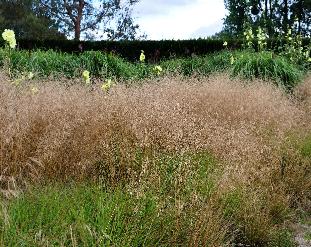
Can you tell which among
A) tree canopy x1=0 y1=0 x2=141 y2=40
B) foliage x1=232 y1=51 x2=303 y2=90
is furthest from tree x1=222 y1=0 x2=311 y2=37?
foliage x1=232 y1=51 x2=303 y2=90

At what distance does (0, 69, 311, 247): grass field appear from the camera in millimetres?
2717

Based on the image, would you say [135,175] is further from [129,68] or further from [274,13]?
[274,13]

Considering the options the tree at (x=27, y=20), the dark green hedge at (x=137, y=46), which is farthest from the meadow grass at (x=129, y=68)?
the tree at (x=27, y=20)

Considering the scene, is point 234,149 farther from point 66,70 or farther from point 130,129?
point 66,70

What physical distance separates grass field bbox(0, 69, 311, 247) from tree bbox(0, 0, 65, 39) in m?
23.9

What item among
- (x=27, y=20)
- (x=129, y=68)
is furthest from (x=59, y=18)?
(x=129, y=68)

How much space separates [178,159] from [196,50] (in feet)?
43.1

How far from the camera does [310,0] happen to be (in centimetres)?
2864

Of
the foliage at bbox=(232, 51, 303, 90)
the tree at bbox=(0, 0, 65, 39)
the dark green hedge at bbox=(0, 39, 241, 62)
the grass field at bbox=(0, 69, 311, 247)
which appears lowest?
the grass field at bbox=(0, 69, 311, 247)

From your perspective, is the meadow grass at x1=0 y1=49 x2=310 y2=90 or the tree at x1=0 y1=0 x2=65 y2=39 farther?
the tree at x1=0 y1=0 x2=65 y2=39

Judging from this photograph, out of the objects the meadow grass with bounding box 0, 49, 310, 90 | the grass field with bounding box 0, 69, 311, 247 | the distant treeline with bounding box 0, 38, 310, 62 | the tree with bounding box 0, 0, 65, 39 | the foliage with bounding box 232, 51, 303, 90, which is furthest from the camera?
the tree with bounding box 0, 0, 65, 39

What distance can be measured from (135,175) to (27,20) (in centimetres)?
2646

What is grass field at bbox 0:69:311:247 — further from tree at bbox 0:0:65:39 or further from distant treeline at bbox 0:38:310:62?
tree at bbox 0:0:65:39

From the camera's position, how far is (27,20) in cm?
2819
